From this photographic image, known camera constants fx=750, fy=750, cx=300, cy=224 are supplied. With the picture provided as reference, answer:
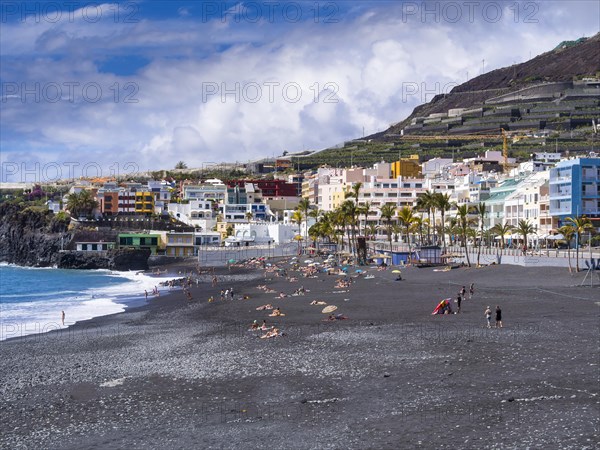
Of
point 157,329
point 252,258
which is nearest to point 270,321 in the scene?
point 157,329

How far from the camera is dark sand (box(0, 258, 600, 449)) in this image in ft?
62.7

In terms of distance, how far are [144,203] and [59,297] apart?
246ft

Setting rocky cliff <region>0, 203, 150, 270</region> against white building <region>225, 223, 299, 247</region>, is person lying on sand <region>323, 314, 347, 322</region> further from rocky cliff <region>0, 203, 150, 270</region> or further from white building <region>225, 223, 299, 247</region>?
white building <region>225, 223, 299, 247</region>

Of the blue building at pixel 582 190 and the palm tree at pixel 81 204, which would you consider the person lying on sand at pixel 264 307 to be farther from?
the palm tree at pixel 81 204

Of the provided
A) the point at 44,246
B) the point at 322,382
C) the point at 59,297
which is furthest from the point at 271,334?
the point at 44,246

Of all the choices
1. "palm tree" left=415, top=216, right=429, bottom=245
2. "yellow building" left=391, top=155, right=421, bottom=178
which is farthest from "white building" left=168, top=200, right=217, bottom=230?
"palm tree" left=415, top=216, right=429, bottom=245

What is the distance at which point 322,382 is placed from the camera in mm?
24391

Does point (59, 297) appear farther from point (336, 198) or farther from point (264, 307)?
point (336, 198)

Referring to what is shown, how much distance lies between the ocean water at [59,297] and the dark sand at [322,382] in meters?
6.70

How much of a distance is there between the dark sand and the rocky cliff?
73.1 meters

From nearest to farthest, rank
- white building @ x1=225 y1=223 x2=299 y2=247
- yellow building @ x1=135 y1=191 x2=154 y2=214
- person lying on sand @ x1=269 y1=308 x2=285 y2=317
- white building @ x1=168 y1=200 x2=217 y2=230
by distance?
person lying on sand @ x1=269 y1=308 x2=285 y2=317 → white building @ x1=225 y1=223 x2=299 y2=247 → white building @ x1=168 y1=200 x2=217 y2=230 → yellow building @ x1=135 y1=191 x2=154 y2=214

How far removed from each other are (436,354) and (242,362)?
23.9ft

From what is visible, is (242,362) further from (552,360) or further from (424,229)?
(424,229)

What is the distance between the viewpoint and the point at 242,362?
28.5 meters
